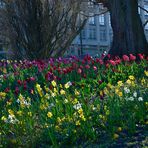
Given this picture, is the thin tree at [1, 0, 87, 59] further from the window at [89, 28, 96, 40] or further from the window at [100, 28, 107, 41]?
the window at [100, 28, 107, 41]

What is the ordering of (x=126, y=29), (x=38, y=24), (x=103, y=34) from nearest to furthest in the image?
(x=126, y=29) → (x=38, y=24) → (x=103, y=34)

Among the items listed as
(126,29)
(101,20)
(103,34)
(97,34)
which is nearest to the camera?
(126,29)

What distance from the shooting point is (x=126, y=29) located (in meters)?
11.2

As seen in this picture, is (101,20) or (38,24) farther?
(101,20)

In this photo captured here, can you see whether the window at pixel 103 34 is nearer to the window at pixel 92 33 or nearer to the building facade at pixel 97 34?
the building facade at pixel 97 34

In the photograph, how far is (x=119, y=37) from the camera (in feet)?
37.0

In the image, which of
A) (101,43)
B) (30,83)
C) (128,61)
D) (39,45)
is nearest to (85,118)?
(30,83)

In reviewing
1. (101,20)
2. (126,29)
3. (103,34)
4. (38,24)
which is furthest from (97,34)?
(126,29)

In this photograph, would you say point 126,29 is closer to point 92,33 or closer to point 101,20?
point 92,33

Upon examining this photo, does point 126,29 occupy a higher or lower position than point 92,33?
lower

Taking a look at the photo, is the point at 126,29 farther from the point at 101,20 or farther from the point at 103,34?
the point at 103,34

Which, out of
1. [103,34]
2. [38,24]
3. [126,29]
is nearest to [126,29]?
[126,29]

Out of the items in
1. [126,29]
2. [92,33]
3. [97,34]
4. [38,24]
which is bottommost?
[126,29]

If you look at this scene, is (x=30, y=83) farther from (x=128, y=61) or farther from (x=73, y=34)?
(x=73, y=34)
